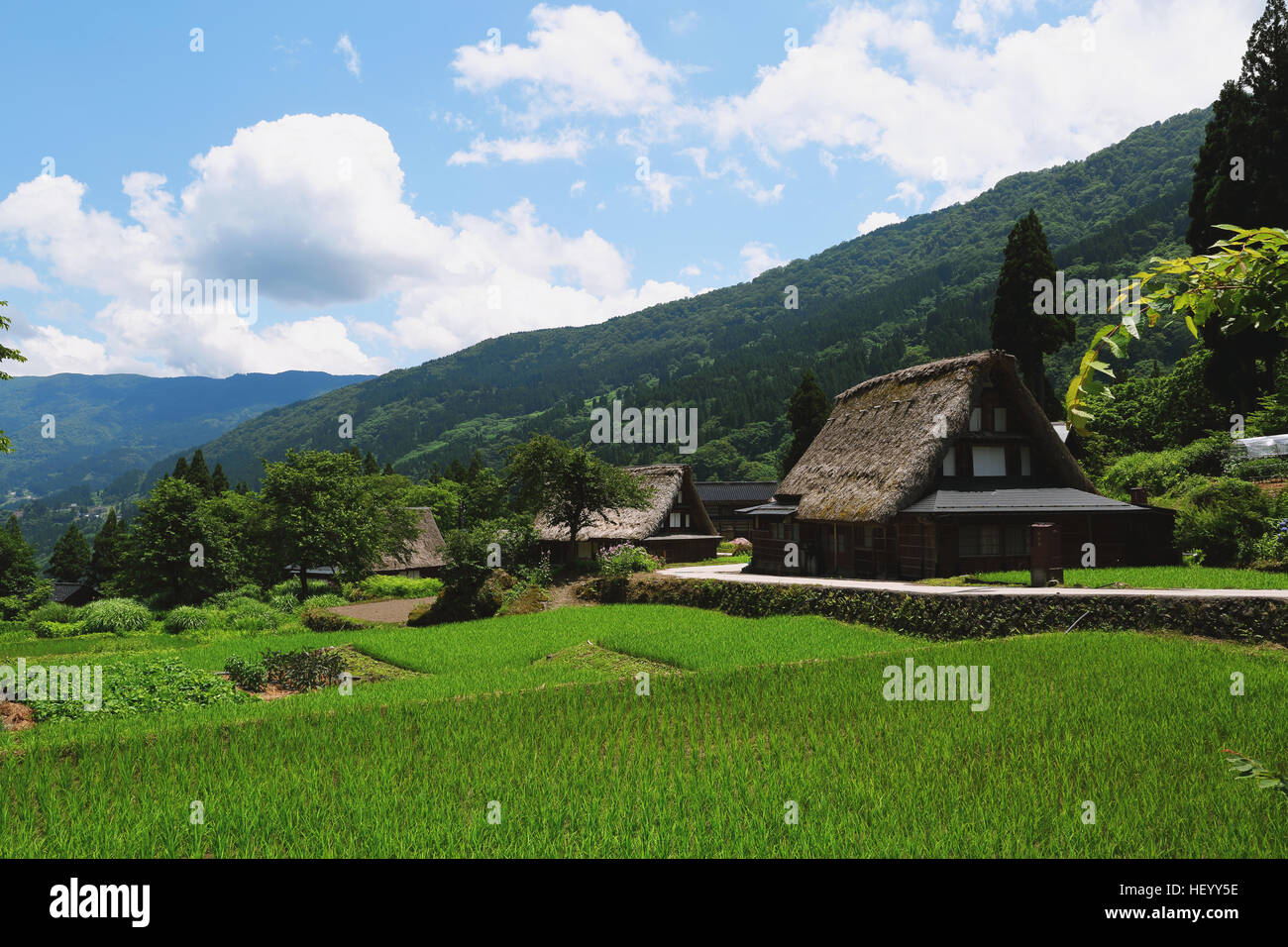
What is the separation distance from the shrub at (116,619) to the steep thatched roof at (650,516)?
18820 millimetres

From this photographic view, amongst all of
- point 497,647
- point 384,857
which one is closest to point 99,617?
point 497,647

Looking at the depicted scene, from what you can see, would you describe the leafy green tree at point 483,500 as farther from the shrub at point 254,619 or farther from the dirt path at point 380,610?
the shrub at point 254,619

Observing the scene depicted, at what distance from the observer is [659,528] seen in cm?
4600

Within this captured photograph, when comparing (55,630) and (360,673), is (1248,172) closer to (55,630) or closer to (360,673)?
(360,673)

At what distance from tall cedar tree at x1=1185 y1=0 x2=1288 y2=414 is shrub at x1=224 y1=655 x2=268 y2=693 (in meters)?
35.0

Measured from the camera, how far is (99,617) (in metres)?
28.4

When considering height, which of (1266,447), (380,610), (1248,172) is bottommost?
(380,610)

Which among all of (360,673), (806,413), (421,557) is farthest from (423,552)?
(360,673)

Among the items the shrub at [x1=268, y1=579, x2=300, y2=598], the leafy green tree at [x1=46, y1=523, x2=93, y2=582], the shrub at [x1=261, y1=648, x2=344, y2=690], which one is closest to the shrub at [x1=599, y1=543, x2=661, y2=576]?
the shrub at [x1=268, y1=579, x2=300, y2=598]

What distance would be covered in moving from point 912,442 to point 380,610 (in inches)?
850

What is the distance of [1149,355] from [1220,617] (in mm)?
90522

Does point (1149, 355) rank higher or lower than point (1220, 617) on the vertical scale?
higher

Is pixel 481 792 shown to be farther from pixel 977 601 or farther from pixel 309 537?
pixel 309 537

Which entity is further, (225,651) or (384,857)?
(225,651)
